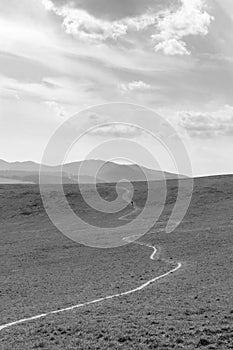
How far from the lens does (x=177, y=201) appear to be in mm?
103938

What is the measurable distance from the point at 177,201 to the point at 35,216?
30.6m

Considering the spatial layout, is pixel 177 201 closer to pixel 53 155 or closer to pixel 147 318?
pixel 53 155

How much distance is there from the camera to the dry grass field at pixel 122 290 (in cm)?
1811

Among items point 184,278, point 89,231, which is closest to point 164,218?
point 89,231

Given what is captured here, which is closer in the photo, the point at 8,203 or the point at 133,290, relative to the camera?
the point at 133,290

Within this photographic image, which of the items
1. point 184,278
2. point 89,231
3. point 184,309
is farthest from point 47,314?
point 89,231

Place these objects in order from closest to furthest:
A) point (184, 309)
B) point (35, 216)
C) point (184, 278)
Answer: point (184, 309)
point (184, 278)
point (35, 216)

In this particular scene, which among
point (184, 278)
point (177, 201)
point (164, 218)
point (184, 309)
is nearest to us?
point (184, 309)

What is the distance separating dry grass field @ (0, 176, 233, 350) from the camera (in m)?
18.1

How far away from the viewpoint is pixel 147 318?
20.6m

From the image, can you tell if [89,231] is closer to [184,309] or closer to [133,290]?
[133,290]

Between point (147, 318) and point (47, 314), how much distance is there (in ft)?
18.6

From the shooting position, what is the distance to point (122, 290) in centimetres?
3039

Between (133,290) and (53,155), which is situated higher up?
(53,155)
